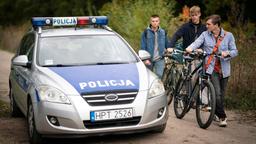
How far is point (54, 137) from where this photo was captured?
7.06 metres

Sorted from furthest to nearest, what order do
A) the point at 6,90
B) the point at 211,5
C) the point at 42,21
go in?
the point at 211,5, the point at 6,90, the point at 42,21

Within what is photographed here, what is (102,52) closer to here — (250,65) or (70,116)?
(70,116)

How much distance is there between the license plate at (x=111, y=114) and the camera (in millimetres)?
6793

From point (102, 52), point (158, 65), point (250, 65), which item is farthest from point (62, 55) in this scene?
point (250, 65)

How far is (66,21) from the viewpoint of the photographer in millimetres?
8906

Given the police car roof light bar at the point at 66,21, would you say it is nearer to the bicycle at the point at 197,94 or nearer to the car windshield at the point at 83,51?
the car windshield at the point at 83,51

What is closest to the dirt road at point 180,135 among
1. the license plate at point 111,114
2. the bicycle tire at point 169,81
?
the license plate at point 111,114

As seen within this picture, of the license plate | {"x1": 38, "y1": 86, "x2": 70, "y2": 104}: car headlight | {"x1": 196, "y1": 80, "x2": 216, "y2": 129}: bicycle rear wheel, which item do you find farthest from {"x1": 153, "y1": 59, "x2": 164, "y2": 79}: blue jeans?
{"x1": 38, "y1": 86, "x2": 70, "y2": 104}: car headlight

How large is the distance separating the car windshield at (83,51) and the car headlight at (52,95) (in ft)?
2.65

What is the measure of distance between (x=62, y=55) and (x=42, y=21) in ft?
3.51

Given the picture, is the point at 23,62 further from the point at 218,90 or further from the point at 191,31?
the point at 191,31

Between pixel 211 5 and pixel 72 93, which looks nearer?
pixel 72 93

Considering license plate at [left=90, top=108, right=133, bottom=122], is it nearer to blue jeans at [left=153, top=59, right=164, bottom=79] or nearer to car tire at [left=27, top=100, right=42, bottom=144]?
car tire at [left=27, top=100, right=42, bottom=144]

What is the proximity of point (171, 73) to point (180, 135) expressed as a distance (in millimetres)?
2669
